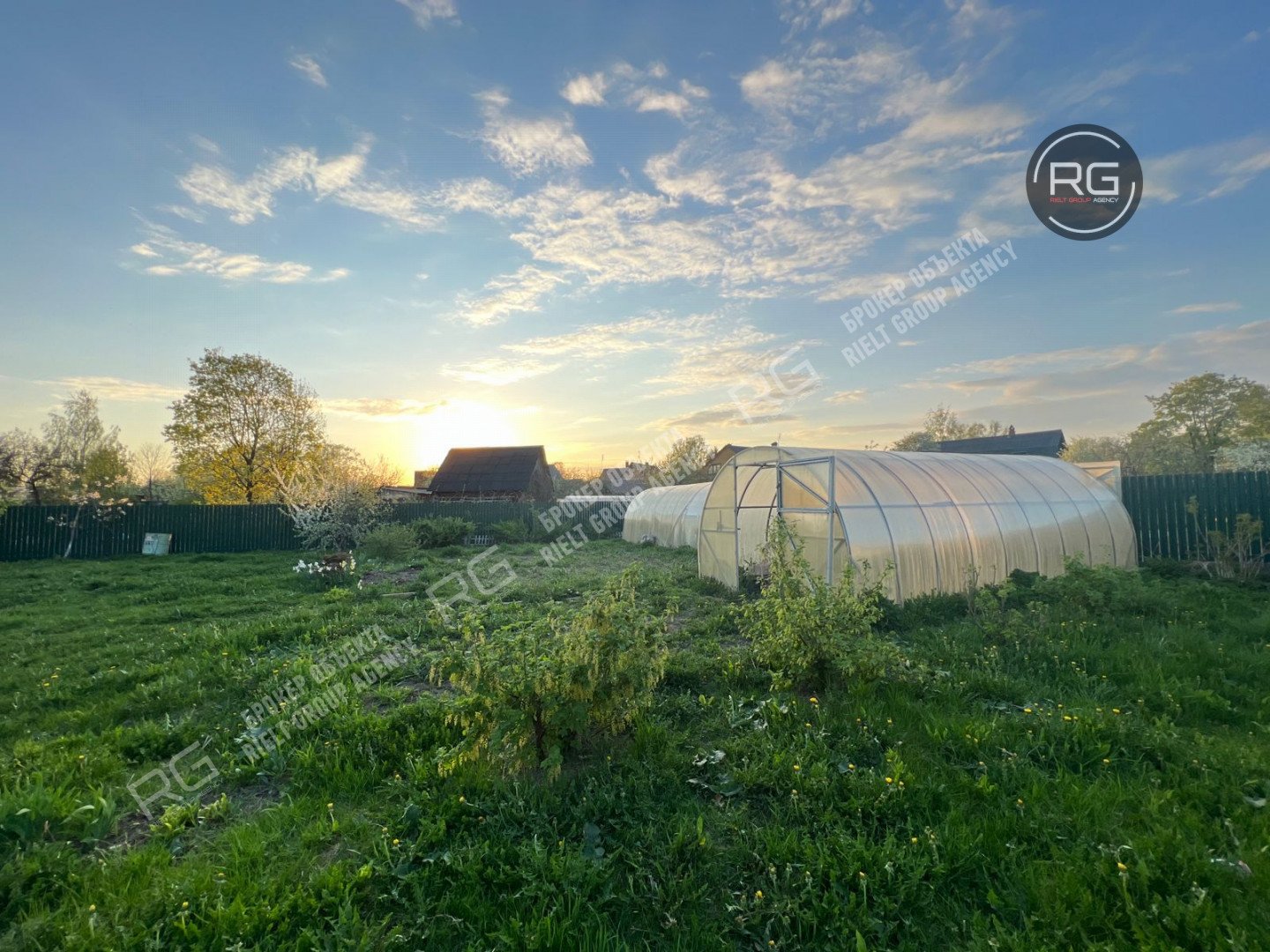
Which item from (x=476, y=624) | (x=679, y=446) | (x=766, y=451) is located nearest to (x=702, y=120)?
(x=766, y=451)

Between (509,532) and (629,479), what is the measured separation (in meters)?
15.6

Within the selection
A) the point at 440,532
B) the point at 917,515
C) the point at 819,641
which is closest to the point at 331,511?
the point at 440,532

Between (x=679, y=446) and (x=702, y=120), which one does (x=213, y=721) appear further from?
(x=679, y=446)

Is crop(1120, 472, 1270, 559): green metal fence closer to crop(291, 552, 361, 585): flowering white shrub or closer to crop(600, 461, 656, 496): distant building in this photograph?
crop(291, 552, 361, 585): flowering white shrub

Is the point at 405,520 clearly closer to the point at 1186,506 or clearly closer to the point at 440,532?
the point at 440,532

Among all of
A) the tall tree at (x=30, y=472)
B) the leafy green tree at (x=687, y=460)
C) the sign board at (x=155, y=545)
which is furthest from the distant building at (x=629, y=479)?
the tall tree at (x=30, y=472)

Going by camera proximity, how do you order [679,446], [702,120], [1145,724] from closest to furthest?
1. [1145,724]
2. [702,120]
3. [679,446]

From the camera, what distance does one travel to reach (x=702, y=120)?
25.5ft

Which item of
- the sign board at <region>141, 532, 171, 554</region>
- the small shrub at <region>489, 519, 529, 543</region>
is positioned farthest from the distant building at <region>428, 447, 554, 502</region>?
the sign board at <region>141, 532, 171, 554</region>

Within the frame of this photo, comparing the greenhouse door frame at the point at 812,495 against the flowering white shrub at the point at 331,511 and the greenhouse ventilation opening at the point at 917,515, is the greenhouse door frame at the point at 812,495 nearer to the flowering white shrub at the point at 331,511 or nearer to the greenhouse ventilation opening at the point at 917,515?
the greenhouse ventilation opening at the point at 917,515

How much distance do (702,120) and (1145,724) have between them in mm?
8076

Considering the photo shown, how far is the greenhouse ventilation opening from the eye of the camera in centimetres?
796

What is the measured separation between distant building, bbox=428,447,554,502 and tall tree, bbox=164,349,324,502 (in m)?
8.27

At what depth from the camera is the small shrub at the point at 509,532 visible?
19.7 m
